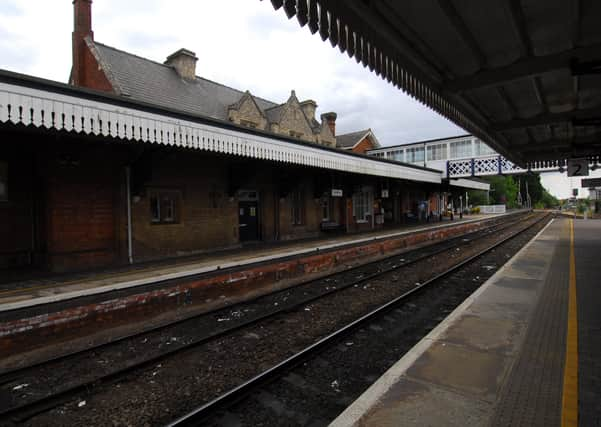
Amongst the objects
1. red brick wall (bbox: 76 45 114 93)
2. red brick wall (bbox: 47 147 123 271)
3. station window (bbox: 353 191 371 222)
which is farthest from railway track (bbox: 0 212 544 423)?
red brick wall (bbox: 76 45 114 93)

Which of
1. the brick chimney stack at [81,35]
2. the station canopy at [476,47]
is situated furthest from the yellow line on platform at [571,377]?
the brick chimney stack at [81,35]

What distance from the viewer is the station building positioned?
682 cm

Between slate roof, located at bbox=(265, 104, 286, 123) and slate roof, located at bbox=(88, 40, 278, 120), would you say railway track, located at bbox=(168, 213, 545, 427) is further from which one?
slate roof, located at bbox=(265, 104, 286, 123)

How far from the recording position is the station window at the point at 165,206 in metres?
10.3

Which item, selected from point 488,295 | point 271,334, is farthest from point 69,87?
point 488,295

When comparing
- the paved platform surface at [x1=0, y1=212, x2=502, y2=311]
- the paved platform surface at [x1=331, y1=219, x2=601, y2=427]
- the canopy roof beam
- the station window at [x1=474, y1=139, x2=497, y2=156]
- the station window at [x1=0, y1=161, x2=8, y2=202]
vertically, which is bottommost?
the paved platform surface at [x1=331, y1=219, x2=601, y2=427]

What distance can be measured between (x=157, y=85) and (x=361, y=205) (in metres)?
13.3

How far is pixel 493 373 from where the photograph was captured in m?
3.49

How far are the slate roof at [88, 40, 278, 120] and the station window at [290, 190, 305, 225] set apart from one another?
5911mm

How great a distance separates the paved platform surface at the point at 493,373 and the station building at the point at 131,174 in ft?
22.0

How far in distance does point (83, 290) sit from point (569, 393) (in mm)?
7115

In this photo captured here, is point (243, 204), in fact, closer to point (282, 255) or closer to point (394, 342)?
point (282, 255)

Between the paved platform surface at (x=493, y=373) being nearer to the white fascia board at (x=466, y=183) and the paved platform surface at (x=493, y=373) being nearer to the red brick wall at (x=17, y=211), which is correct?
the red brick wall at (x=17, y=211)

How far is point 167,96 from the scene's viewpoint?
16922 mm
